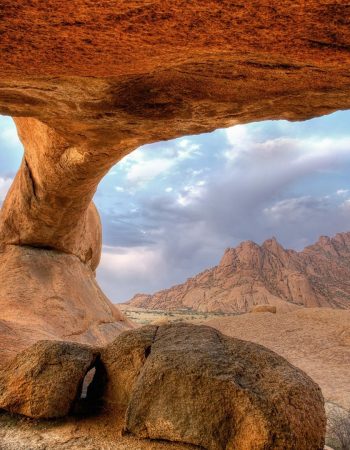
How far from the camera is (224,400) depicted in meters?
Result: 3.13

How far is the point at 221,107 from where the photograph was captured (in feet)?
17.5

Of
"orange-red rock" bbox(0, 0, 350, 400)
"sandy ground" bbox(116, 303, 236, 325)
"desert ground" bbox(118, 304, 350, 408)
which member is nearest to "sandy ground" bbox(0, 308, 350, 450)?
"desert ground" bbox(118, 304, 350, 408)

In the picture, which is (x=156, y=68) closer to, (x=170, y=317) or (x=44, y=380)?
(x=44, y=380)

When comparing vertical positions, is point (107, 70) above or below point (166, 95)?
below

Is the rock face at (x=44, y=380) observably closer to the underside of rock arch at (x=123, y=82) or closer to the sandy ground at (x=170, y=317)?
the underside of rock arch at (x=123, y=82)

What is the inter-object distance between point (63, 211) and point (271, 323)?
29.1ft

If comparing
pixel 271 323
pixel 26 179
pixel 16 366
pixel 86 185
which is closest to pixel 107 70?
pixel 16 366

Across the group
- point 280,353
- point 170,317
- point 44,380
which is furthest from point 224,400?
point 170,317

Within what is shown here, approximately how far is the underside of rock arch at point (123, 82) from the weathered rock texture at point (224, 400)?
2.79 metres

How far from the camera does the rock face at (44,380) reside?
3617 mm

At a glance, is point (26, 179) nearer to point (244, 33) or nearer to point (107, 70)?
point (107, 70)

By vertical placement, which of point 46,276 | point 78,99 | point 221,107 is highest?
point 221,107

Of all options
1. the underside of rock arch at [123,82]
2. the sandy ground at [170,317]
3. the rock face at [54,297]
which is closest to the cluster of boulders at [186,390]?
the underside of rock arch at [123,82]

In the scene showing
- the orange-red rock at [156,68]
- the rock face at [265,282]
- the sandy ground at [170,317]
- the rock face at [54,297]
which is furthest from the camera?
the rock face at [265,282]
